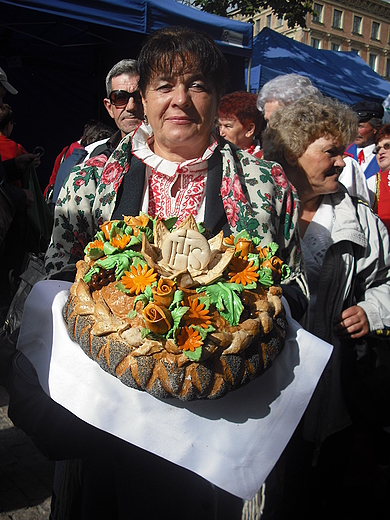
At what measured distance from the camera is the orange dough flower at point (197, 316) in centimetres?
105

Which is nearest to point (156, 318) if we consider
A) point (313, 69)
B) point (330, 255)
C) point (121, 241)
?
point (121, 241)

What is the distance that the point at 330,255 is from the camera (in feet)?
6.70

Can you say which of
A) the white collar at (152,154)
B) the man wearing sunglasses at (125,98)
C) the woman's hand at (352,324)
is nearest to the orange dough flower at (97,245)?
the white collar at (152,154)

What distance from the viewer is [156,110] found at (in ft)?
5.45

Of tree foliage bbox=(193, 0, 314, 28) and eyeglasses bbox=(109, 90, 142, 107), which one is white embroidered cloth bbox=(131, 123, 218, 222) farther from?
tree foliage bbox=(193, 0, 314, 28)

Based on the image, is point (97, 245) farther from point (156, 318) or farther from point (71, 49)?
point (71, 49)

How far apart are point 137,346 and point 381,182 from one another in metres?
2.87

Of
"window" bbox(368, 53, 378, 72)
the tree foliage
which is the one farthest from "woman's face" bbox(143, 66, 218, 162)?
"window" bbox(368, 53, 378, 72)

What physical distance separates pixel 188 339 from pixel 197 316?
6cm

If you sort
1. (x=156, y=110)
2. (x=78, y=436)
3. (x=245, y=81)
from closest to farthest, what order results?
(x=78, y=436) → (x=156, y=110) → (x=245, y=81)

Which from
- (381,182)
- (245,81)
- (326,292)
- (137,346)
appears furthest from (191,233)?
(245,81)

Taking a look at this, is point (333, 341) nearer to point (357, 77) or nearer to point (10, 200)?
point (10, 200)

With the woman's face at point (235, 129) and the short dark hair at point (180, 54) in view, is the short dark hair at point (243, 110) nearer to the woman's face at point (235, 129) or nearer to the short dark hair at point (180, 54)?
the woman's face at point (235, 129)

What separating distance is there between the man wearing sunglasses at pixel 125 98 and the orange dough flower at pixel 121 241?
1.86 metres
